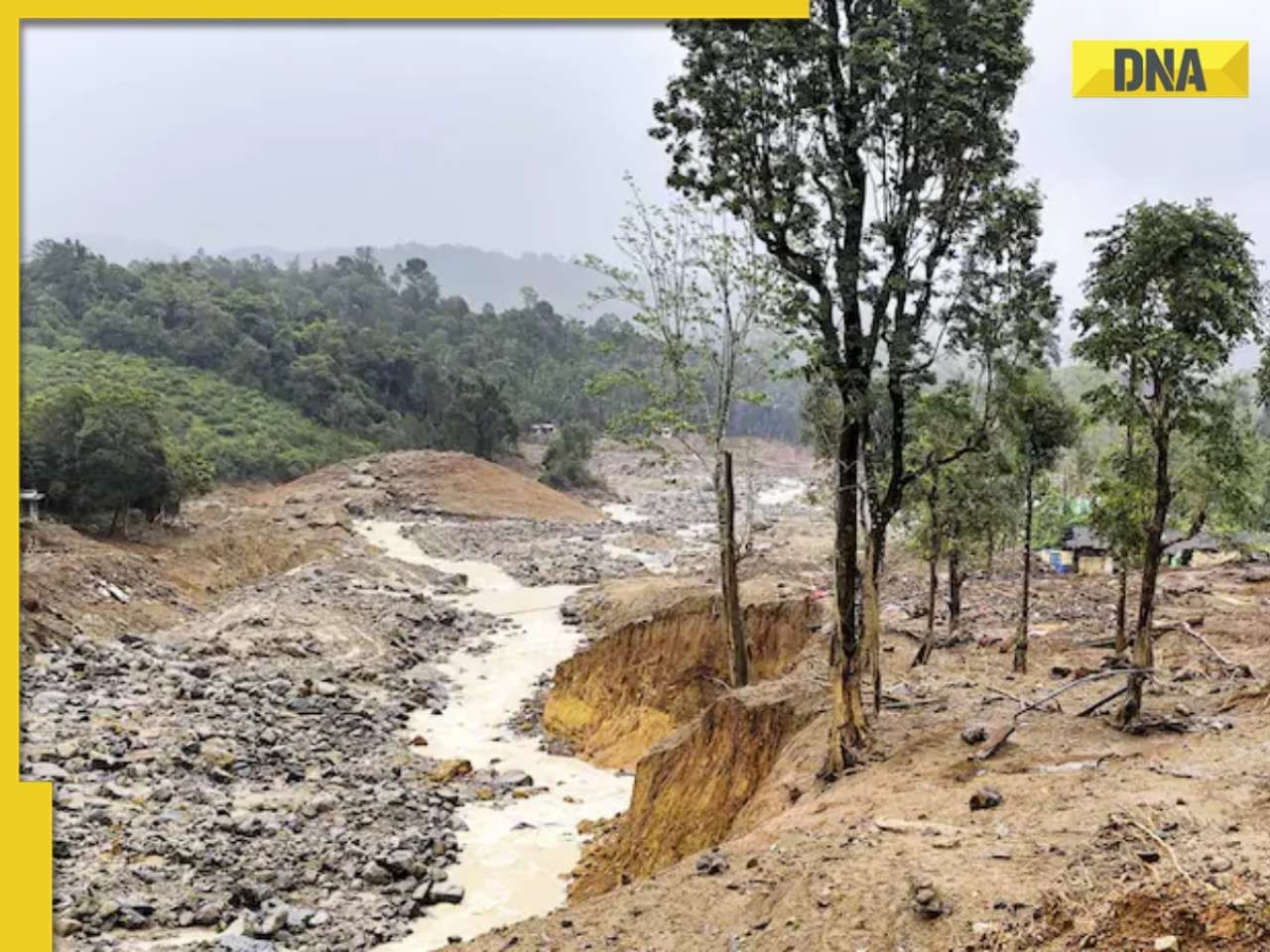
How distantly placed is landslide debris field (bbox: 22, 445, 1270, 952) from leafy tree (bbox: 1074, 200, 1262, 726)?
2.25 m

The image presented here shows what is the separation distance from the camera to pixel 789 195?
867 cm

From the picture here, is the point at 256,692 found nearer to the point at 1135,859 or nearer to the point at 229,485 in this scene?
the point at 1135,859

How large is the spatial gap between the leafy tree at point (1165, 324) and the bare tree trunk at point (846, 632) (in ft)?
6.99

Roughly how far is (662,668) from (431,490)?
31620 mm

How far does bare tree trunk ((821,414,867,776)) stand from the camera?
8.77 m

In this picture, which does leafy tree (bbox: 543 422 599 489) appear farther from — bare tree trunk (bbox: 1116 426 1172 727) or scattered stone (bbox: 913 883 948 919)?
scattered stone (bbox: 913 883 948 919)

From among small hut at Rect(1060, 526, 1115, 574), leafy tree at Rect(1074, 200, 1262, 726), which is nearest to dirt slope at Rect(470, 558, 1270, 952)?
leafy tree at Rect(1074, 200, 1262, 726)

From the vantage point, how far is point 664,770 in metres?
10.6

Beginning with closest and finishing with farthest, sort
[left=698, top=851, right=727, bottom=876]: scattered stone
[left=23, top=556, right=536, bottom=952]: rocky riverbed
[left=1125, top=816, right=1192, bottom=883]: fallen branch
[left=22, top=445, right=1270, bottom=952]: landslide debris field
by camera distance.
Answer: [left=1125, top=816, right=1192, bottom=883]: fallen branch < [left=22, top=445, right=1270, bottom=952]: landslide debris field < [left=698, top=851, right=727, bottom=876]: scattered stone < [left=23, top=556, right=536, bottom=952]: rocky riverbed

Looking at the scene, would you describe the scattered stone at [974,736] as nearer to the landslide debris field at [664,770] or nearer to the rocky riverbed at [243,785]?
the landslide debris field at [664,770]

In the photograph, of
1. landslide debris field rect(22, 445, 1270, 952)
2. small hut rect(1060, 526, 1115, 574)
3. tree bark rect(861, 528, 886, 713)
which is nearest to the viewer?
landslide debris field rect(22, 445, 1270, 952)

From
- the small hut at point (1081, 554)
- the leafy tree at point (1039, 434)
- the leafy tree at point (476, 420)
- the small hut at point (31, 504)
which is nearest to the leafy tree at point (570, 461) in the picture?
the leafy tree at point (476, 420)

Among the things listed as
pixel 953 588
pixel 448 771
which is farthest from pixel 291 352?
pixel 953 588

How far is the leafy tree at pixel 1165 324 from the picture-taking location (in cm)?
754
